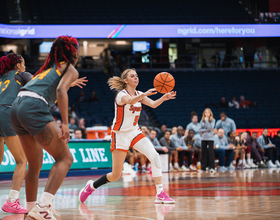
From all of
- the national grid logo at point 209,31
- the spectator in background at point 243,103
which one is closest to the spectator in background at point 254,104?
the spectator in background at point 243,103

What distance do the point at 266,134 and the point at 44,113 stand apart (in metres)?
13.2

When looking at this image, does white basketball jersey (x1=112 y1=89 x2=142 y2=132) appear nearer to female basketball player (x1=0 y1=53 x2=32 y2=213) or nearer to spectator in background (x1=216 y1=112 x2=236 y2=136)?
female basketball player (x1=0 y1=53 x2=32 y2=213)

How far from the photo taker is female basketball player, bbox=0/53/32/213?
5062mm

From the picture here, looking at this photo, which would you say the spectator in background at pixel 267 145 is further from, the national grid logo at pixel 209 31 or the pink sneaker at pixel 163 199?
the pink sneaker at pixel 163 199

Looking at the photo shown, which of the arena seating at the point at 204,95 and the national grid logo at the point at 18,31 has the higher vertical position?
the national grid logo at the point at 18,31

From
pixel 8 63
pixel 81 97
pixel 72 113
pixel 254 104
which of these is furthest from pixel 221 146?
pixel 8 63

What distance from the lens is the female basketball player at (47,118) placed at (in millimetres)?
3811

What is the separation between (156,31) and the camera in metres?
24.5

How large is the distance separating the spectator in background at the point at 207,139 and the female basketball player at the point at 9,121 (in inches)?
301

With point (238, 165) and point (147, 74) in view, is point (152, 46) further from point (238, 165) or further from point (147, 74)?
point (238, 165)

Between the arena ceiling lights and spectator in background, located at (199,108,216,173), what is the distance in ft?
41.9

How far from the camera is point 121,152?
19.9 feet
